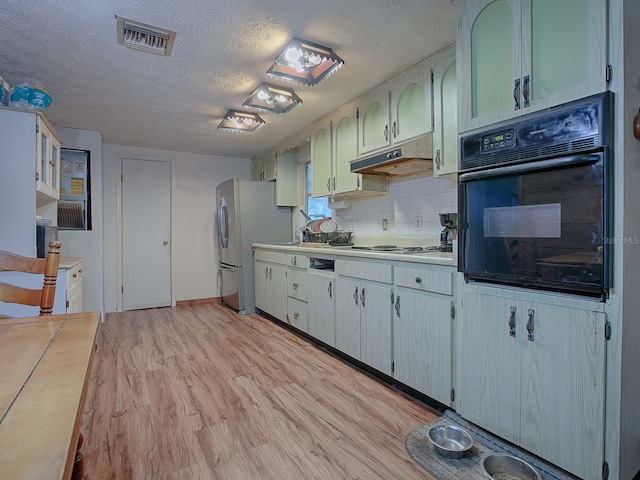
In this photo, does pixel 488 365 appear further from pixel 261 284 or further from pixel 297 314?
pixel 261 284

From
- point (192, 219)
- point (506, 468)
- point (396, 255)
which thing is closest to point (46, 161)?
point (192, 219)

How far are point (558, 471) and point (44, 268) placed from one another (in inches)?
89.4

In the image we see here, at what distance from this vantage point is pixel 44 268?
1450mm

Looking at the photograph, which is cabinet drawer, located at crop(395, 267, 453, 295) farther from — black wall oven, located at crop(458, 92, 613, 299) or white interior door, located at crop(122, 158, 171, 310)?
white interior door, located at crop(122, 158, 171, 310)

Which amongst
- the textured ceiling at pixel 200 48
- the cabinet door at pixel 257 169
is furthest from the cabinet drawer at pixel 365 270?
the cabinet door at pixel 257 169

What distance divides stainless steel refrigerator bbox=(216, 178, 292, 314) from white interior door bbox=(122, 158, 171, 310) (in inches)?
32.5

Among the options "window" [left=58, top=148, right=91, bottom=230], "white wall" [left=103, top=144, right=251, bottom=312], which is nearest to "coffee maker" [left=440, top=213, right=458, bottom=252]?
"white wall" [left=103, top=144, right=251, bottom=312]

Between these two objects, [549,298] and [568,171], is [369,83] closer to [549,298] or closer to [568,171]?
[568,171]

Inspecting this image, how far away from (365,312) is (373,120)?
1.53 m

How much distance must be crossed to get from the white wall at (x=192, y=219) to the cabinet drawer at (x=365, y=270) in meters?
2.93

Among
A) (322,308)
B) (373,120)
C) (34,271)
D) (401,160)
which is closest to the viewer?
(34,271)

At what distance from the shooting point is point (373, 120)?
9.27 ft

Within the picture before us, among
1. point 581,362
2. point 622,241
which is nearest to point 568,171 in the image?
point 622,241

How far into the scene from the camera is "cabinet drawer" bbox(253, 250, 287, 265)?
359 centimetres
